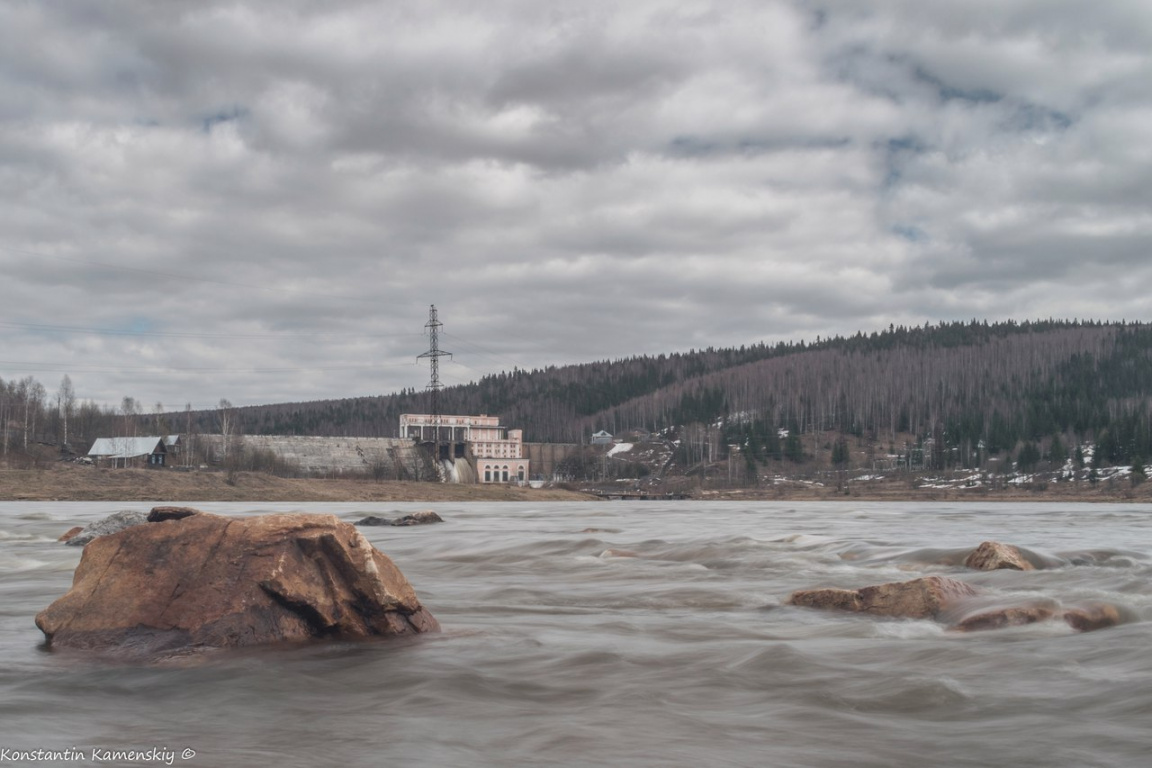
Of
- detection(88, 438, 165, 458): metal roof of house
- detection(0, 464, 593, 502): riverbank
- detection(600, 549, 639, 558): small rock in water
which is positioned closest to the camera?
detection(600, 549, 639, 558): small rock in water

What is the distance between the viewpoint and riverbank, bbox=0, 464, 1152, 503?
63.9m

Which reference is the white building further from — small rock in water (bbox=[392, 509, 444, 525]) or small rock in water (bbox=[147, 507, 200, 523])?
small rock in water (bbox=[147, 507, 200, 523])

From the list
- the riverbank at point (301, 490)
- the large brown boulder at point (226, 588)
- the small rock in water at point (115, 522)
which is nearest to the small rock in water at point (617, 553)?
the small rock in water at point (115, 522)

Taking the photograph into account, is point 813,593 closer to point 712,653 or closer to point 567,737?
point 712,653

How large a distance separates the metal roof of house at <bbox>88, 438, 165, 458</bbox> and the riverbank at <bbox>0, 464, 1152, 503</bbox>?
3349 centimetres

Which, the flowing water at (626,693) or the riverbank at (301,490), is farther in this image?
the riverbank at (301,490)

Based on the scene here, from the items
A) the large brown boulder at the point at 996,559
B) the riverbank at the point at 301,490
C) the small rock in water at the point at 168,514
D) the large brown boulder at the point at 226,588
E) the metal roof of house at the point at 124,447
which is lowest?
the riverbank at the point at 301,490

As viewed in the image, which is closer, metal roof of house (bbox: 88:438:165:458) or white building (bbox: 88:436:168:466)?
white building (bbox: 88:436:168:466)

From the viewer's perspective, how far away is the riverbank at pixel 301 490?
63.9m

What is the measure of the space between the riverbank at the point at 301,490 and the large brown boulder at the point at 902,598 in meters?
58.8

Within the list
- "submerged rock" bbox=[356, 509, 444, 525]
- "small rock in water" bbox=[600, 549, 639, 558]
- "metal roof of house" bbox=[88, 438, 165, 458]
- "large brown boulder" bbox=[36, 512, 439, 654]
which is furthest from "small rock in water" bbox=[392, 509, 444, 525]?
"metal roof of house" bbox=[88, 438, 165, 458]

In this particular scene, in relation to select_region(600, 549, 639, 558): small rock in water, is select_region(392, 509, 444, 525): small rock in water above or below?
below

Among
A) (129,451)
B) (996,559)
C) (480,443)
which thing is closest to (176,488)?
(129,451)

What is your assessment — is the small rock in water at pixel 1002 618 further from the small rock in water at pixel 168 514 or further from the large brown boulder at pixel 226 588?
the small rock in water at pixel 168 514
